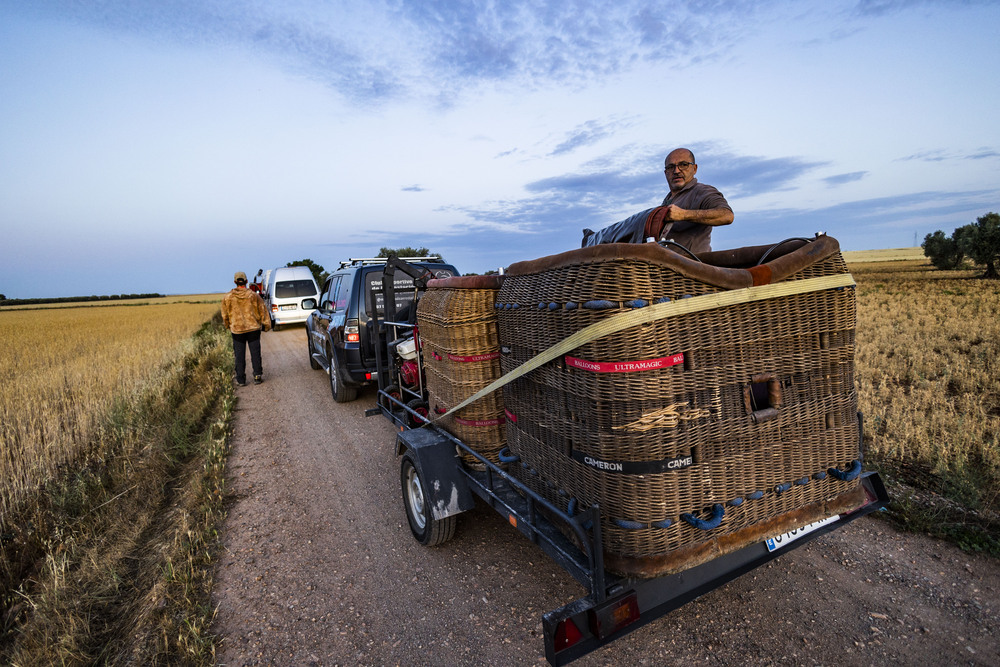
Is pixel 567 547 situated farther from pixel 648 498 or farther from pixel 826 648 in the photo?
pixel 826 648

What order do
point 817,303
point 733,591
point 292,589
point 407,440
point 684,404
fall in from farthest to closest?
1. point 407,440
2. point 292,589
3. point 733,591
4. point 817,303
5. point 684,404

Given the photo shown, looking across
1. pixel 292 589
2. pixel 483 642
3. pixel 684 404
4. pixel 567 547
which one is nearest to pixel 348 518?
pixel 292 589

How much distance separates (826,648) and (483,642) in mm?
1754

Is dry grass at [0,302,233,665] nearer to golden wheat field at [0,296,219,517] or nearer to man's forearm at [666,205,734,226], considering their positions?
golden wheat field at [0,296,219,517]

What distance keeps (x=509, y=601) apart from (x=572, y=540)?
91 centimetres

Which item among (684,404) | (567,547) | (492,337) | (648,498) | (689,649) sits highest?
(492,337)

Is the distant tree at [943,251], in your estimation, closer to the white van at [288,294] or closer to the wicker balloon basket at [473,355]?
the white van at [288,294]

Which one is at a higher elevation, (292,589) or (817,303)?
(817,303)

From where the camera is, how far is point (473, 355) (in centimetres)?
351

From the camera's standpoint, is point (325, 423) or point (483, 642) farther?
point (325, 423)

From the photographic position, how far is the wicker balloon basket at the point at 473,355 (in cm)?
349

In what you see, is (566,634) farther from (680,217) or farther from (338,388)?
(338,388)

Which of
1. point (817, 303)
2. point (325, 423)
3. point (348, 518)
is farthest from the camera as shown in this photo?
point (325, 423)

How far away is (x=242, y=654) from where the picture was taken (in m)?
2.79
